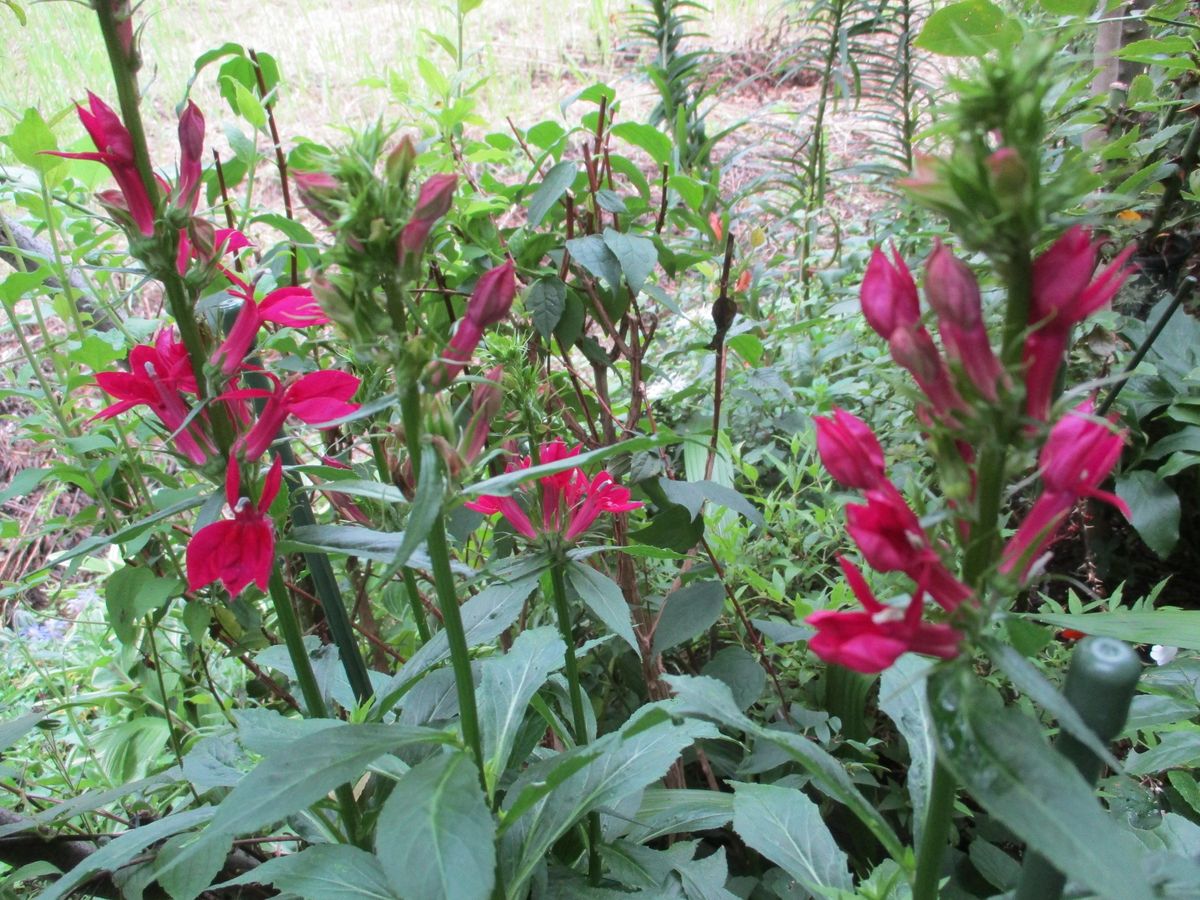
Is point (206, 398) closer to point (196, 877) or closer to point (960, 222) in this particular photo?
point (196, 877)

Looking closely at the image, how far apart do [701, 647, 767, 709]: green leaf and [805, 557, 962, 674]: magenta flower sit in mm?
712


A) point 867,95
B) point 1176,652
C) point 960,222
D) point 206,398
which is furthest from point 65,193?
point 867,95

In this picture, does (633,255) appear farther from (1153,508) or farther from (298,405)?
(1153,508)

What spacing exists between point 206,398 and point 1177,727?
1.18m

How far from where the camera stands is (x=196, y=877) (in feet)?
2.59

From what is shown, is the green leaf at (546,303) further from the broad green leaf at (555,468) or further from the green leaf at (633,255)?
the broad green leaf at (555,468)

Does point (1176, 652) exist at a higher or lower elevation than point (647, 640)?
lower

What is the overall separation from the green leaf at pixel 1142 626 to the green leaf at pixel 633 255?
0.67m

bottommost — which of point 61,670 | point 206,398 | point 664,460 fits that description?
point 61,670

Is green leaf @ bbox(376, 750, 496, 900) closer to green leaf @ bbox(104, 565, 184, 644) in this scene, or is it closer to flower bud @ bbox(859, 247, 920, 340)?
flower bud @ bbox(859, 247, 920, 340)

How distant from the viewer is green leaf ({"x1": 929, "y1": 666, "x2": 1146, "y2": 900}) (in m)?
0.38

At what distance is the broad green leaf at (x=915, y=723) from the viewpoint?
0.67 meters

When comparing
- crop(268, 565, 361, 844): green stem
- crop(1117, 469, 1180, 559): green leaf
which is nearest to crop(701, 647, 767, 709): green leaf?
crop(268, 565, 361, 844): green stem

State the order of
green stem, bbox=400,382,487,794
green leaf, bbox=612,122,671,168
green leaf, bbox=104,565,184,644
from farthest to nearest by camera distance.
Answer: green leaf, bbox=612,122,671,168
green leaf, bbox=104,565,184,644
green stem, bbox=400,382,487,794
